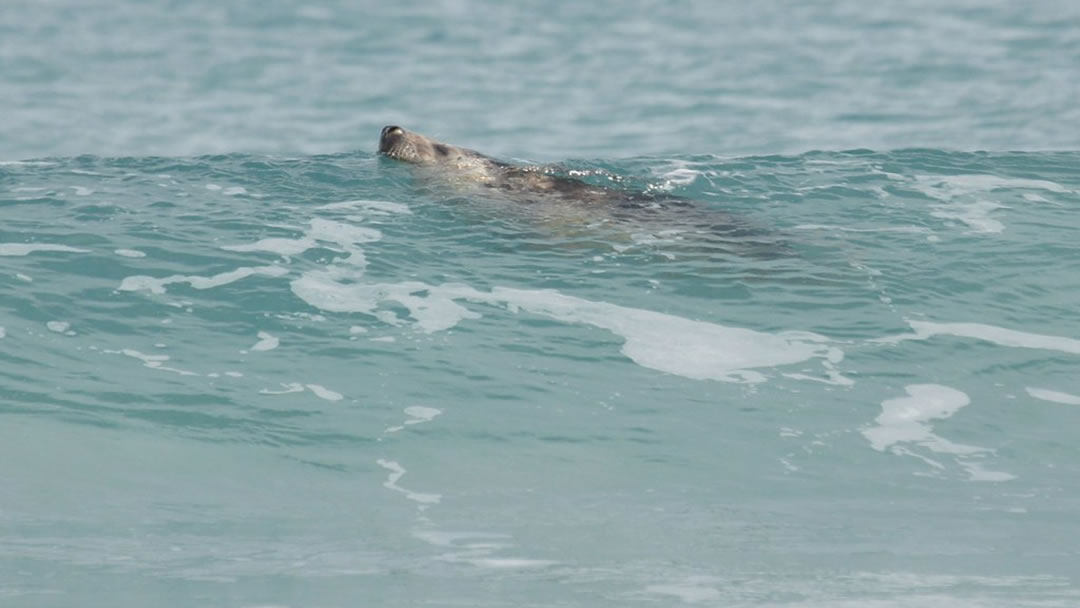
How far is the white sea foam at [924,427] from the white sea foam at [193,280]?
4.06 meters

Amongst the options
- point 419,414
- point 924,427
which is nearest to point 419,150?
point 419,414

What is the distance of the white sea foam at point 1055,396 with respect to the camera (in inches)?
323

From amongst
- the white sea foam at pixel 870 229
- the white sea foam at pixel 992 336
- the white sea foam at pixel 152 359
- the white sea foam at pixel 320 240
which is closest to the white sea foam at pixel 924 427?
the white sea foam at pixel 992 336

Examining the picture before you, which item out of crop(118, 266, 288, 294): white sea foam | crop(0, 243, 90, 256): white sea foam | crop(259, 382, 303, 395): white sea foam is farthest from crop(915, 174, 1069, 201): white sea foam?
crop(0, 243, 90, 256): white sea foam

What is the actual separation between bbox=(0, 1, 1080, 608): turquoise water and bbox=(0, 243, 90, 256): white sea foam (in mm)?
25

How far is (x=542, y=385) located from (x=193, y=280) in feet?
8.73

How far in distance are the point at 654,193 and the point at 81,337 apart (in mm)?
4538

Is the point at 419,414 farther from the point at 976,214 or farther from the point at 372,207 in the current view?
the point at 976,214

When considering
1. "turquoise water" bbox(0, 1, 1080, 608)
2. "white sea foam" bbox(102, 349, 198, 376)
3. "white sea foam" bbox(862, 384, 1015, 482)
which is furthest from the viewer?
"white sea foam" bbox(102, 349, 198, 376)

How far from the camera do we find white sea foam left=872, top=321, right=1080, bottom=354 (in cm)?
890

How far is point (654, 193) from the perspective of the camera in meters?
11.6

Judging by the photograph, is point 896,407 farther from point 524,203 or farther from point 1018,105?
point 1018,105

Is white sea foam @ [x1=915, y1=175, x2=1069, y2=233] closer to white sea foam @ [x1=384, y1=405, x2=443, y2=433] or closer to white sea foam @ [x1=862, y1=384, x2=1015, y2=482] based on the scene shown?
white sea foam @ [x1=862, y1=384, x2=1015, y2=482]

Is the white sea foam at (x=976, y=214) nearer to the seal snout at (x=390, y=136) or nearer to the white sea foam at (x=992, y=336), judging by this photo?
the white sea foam at (x=992, y=336)
